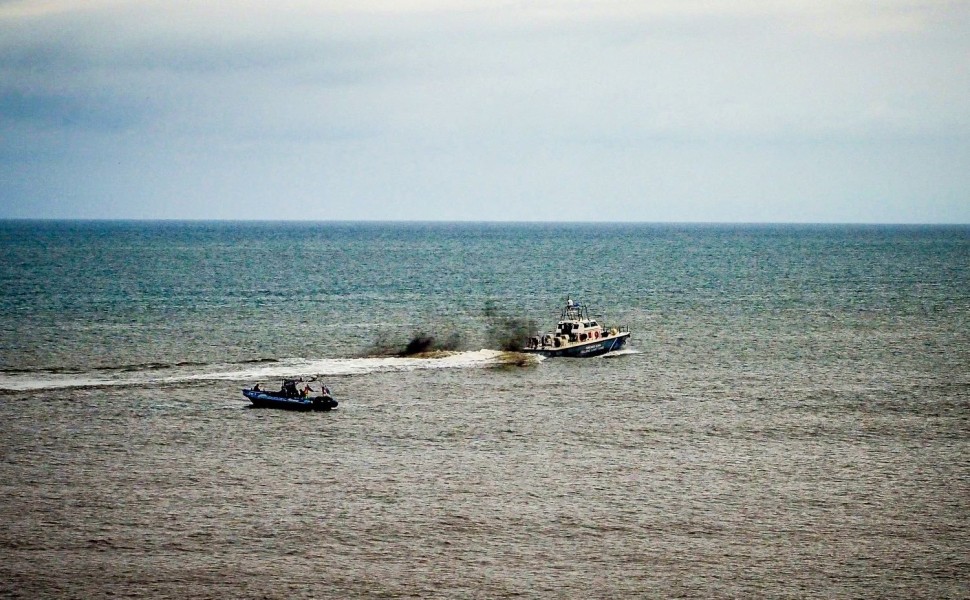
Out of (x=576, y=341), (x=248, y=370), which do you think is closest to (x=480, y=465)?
(x=248, y=370)

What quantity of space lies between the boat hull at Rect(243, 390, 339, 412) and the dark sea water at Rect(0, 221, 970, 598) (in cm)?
117

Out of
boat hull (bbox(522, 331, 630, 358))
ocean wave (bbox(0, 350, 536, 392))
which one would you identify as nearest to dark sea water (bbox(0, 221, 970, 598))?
ocean wave (bbox(0, 350, 536, 392))

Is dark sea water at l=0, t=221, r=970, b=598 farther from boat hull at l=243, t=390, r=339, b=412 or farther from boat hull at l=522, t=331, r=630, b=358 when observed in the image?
boat hull at l=522, t=331, r=630, b=358

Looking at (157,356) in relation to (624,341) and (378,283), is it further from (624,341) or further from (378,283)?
(378,283)

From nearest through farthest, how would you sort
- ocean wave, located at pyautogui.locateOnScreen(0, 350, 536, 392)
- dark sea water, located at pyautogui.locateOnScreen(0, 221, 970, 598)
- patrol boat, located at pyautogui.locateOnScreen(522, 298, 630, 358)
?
dark sea water, located at pyautogui.locateOnScreen(0, 221, 970, 598), ocean wave, located at pyautogui.locateOnScreen(0, 350, 536, 392), patrol boat, located at pyautogui.locateOnScreen(522, 298, 630, 358)

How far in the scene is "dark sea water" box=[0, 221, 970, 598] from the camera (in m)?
41.4

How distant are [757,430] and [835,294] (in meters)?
91.9

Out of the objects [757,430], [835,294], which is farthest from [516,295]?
[757,430]

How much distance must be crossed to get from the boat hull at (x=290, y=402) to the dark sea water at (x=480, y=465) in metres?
1.17

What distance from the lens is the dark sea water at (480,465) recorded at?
41.4 meters

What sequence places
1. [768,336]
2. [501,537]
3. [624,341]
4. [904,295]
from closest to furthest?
[501,537] → [624,341] → [768,336] → [904,295]

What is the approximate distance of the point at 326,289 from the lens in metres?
153

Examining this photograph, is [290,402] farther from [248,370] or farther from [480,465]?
[480,465]

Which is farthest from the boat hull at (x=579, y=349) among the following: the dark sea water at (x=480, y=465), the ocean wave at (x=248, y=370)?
the ocean wave at (x=248, y=370)
